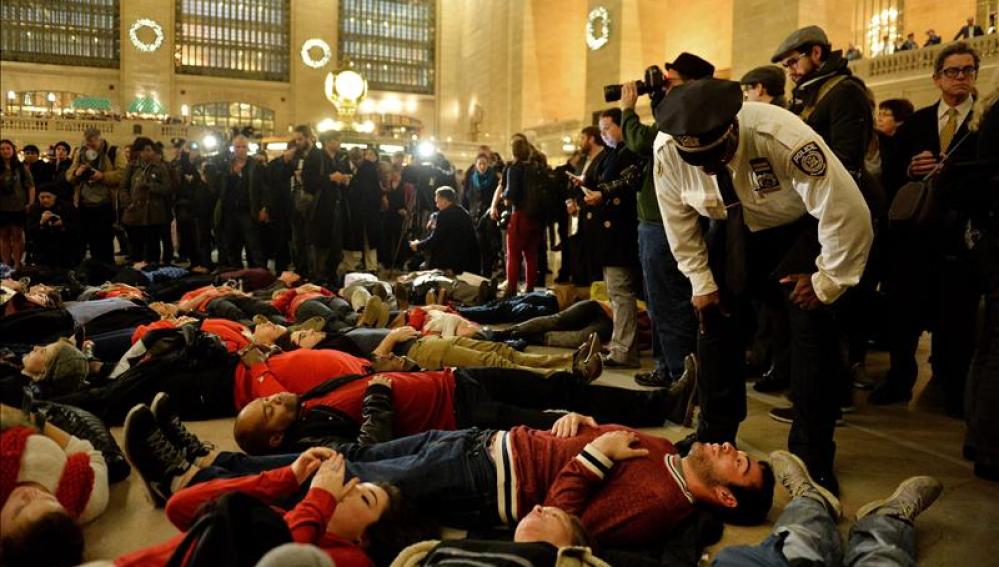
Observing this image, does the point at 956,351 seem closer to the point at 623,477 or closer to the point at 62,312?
the point at 623,477

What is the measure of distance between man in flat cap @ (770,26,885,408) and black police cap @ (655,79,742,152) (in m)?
1.19

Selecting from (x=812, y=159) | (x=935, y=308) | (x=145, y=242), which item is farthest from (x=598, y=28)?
(x=812, y=159)

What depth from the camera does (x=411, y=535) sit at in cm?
223

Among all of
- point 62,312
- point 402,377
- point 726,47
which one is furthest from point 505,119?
point 402,377

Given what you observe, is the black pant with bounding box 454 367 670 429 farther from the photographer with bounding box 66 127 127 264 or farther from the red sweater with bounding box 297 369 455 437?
the photographer with bounding box 66 127 127 264

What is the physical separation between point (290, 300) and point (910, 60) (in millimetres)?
11442

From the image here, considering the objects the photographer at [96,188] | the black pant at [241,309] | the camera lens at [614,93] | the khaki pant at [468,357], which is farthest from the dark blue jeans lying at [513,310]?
the photographer at [96,188]

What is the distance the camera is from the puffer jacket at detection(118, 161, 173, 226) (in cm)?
930

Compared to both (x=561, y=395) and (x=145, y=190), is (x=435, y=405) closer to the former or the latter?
(x=561, y=395)

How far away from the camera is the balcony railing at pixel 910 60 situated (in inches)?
454

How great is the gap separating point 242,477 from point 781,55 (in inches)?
122

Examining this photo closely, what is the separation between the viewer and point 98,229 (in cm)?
929

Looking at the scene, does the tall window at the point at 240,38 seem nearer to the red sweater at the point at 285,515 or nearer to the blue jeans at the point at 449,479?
the blue jeans at the point at 449,479

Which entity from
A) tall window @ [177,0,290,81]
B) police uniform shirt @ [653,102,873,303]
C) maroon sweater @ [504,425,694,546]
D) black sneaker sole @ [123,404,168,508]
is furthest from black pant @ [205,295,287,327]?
tall window @ [177,0,290,81]
